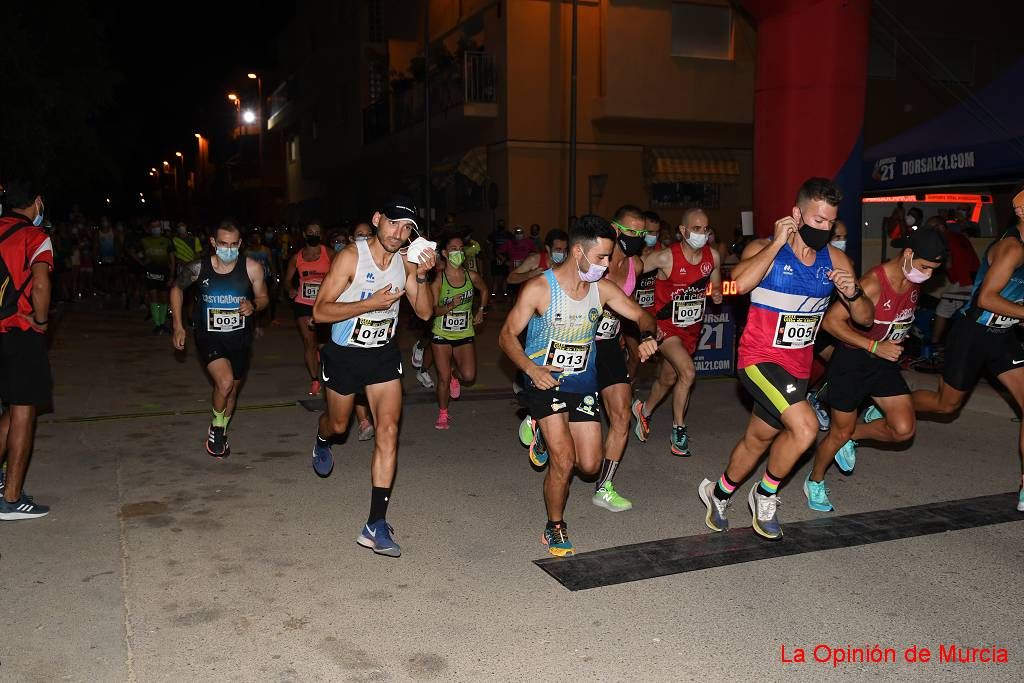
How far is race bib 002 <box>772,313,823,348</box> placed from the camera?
219 inches

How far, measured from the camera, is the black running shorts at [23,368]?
5.88 metres

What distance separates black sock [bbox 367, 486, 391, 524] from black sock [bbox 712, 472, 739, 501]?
2.05 meters

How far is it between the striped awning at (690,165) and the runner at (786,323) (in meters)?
20.3

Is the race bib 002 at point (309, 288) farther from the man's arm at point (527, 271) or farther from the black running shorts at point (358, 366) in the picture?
the black running shorts at point (358, 366)

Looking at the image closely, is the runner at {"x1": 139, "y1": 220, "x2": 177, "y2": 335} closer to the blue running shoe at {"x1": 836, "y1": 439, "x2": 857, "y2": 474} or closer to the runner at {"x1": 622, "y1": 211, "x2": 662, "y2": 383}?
the runner at {"x1": 622, "y1": 211, "x2": 662, "y2": 383}

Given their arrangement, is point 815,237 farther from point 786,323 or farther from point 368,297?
point 368,297

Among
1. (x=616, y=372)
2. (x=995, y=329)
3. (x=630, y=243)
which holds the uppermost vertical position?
(x=630, y=243)

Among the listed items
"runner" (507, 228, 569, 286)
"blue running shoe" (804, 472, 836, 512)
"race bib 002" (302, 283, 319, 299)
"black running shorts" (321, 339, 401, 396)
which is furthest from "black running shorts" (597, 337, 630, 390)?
"race bib 002" (302, 283, 319, 299)

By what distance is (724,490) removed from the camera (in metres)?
5.84

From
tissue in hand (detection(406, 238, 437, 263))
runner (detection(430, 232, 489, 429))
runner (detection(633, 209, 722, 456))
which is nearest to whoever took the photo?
tissue in hand (detection(406, 238, 437, 263))

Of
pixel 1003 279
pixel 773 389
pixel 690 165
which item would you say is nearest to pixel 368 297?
pixel 773 389

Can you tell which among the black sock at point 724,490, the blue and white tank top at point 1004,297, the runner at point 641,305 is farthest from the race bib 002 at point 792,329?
the runner at point 641,305

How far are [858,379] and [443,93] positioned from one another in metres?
22.6

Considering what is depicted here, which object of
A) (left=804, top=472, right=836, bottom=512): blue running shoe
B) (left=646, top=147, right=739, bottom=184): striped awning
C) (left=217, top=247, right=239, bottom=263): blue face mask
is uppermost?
(left=646, top=147, right=739, bottom=184): striped awning
